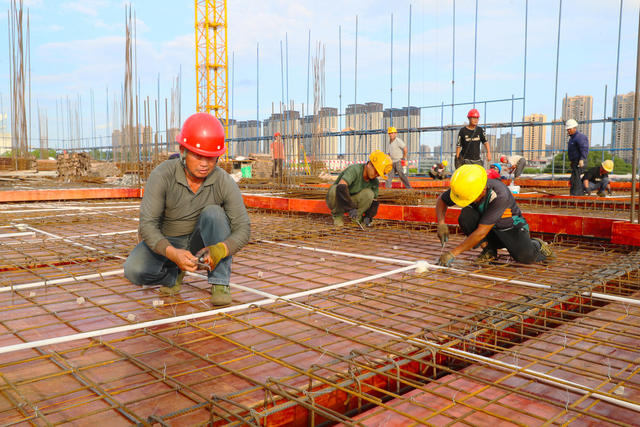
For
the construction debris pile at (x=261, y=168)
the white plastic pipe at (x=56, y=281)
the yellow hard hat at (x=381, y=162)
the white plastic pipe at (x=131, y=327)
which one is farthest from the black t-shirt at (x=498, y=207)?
the construction debris pile at (x=261, y=168)

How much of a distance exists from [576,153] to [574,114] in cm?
636

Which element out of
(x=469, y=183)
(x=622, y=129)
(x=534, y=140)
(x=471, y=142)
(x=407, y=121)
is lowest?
(x=469, y=183)

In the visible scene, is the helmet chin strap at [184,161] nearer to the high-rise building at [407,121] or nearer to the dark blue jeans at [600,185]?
the dark blue jeans at [600,185]

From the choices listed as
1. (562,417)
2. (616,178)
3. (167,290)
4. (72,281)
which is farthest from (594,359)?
(616,178)

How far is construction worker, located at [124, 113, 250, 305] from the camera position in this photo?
2.28 metres

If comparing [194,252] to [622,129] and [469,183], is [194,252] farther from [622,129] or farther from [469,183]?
[622,129]

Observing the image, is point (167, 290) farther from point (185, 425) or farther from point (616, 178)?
point (616, 178)

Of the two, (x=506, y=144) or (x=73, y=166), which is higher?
(x=506, y=144)

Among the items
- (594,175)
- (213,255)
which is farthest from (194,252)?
(594,175)

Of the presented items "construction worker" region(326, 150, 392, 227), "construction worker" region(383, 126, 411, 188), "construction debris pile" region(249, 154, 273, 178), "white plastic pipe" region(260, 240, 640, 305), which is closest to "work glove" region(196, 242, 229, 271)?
"white plastic pipe" region(260, 240, 640, 305)

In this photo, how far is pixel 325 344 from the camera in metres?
1.85

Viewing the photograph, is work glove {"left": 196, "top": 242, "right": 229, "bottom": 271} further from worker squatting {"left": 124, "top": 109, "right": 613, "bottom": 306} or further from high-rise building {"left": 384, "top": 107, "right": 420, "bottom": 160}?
high-rise building {"left": 384, "top": 107, "right": 420, "bottom": 160}

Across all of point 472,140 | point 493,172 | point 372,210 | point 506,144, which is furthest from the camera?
point 506,144

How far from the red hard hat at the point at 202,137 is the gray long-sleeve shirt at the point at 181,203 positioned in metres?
0.18
